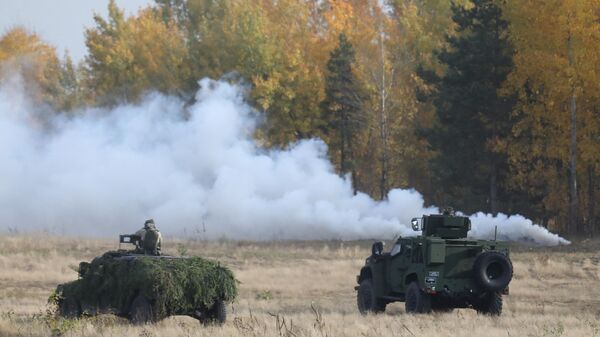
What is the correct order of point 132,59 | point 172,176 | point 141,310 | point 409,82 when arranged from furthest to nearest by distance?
1. point 132,59
2. point 409,82
3. point 172,176
4. point 141,310

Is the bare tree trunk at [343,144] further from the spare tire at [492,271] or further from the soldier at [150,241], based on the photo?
the soldier at [150,241]

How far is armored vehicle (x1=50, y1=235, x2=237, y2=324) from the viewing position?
839 inches

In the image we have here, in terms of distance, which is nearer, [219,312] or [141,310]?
[141,310]

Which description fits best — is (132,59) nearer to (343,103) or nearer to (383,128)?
(343,103)

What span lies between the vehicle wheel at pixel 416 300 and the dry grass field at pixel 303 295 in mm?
465

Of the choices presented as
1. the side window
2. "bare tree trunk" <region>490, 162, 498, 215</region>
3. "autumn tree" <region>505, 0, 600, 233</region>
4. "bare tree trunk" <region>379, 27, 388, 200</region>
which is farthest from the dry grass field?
"bare tree trunk" <region>379, 27, 388, 200</region>

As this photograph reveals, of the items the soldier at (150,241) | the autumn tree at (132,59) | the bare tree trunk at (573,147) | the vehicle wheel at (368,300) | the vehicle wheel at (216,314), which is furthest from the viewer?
the autumn tree at (132,59)

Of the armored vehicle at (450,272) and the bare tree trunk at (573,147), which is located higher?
the bare tree trunk at (573,147)

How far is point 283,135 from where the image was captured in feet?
212

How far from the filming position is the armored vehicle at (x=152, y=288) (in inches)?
839

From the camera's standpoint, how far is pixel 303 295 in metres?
33.7

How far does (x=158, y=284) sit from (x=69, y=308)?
121 inches

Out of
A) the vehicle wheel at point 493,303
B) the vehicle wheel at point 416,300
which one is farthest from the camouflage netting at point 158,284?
the vehicle wheel at point 493,303

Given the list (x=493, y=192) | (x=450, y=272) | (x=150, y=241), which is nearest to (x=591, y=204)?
(x=493, y=192)
